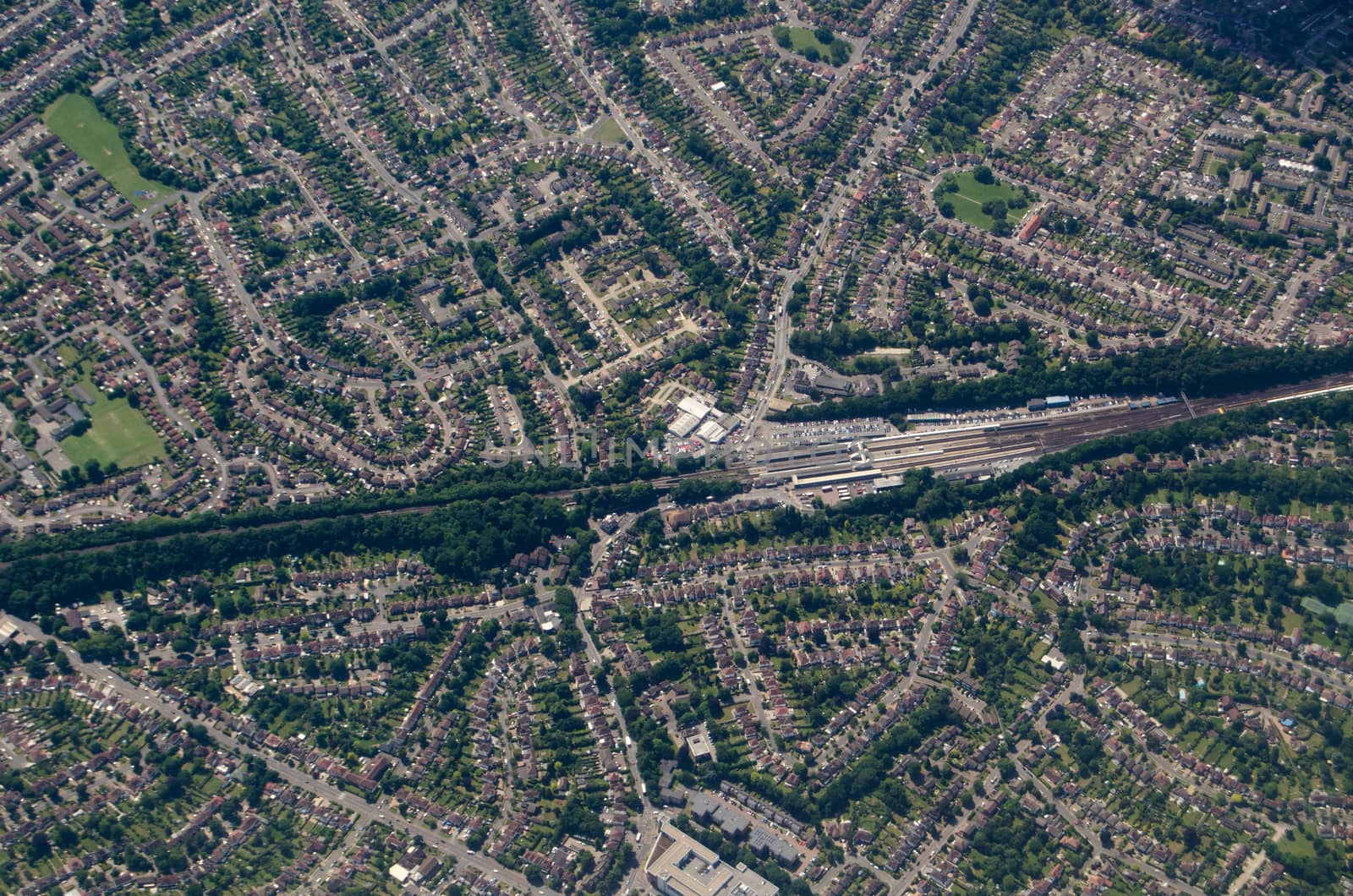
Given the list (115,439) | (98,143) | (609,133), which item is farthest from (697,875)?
(98,143)

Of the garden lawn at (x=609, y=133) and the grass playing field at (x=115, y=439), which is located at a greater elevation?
the garden lawn at (x=609, y=133)

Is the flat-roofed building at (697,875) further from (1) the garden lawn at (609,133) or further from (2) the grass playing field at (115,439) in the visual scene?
(1) the garden lawn at (609,133)

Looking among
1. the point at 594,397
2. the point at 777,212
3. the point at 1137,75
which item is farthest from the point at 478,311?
the point at 1137,75

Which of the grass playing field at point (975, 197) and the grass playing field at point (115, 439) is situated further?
the grass playing field at point (975, 197)

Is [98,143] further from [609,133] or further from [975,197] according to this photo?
[975,197]

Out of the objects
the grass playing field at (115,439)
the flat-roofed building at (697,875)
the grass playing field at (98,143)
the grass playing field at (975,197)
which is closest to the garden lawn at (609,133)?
the grass playing field at (975,197)

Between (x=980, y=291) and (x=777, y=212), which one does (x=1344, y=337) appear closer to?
(x=980, y=291)
